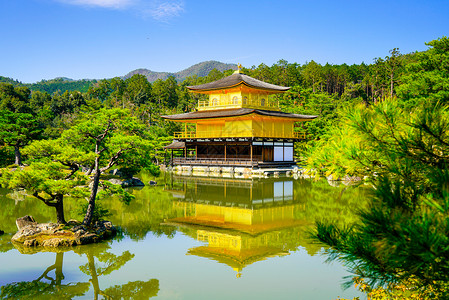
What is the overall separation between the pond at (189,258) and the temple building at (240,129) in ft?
51.3

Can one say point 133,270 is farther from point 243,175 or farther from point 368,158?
point 243,175

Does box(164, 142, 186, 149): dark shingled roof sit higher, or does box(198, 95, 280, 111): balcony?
box(198, 95, 280, 111): balcony

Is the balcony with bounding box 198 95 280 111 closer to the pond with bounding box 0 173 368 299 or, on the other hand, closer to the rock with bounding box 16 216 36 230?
the pond with bounding box 0 173 368 299

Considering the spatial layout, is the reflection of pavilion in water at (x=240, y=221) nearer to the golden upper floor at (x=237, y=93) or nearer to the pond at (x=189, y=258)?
the pond at (x=189, y=258)

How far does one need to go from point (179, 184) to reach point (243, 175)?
21.3 feet

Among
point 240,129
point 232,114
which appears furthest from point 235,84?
point 240,129

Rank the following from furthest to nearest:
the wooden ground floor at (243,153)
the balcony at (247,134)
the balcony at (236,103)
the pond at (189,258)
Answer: the balcony at (236,103), the balcony at (247,134), the wooden ground floor at (243,153), the pond at (189,258)

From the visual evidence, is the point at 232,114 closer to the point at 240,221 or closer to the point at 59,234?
the point at 240,221

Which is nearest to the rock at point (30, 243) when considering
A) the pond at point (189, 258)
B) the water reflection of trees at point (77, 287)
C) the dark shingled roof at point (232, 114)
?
the pond at point (189, 258)

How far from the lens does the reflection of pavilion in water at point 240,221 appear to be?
888 centimetres

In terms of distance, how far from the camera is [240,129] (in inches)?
1251

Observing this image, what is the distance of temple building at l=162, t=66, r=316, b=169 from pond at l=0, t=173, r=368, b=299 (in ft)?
51.3

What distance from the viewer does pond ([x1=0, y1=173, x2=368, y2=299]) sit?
21.5 ft

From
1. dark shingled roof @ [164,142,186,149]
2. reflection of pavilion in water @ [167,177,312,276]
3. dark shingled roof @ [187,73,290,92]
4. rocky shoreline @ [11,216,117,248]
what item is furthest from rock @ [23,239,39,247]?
dark shingled roof @ [164,142,186,149]
